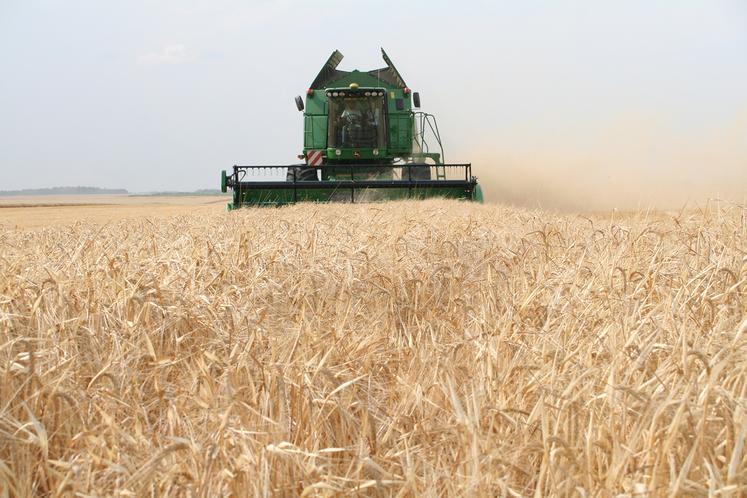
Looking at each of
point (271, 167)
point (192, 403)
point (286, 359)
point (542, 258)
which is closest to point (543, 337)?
point (286, 359)

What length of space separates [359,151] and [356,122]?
0.54 m

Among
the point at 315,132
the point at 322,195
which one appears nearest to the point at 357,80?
the point at 315,132

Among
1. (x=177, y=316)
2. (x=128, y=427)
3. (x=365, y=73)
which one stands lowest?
(x=128, y=427)

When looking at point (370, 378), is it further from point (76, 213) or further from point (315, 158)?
point (76, 213)

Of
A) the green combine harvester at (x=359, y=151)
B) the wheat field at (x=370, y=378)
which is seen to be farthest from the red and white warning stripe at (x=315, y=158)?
the wheat field at (x=370, y=378)

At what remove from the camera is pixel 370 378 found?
5.42ft

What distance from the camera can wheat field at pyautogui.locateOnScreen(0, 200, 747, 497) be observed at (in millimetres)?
1172

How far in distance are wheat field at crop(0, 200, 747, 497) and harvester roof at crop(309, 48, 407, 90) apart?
10.8m

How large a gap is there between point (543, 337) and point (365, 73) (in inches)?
490

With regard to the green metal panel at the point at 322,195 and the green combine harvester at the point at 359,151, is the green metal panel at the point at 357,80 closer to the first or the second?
the green combine harvester at the point at 359,151

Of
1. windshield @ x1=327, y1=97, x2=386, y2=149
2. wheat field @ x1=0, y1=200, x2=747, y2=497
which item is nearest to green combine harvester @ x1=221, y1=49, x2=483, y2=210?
windshield @ x1=327, y1=97, x2=386, y2=149

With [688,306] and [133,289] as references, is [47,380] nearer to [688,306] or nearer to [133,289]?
[133,289]

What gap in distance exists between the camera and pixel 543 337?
5.82 feet

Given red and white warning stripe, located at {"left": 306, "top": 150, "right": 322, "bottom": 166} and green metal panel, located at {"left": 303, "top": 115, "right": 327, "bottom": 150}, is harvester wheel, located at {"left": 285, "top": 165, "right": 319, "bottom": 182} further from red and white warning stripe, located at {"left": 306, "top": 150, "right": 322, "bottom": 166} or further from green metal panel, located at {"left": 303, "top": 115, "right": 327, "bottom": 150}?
green metal panel, located at {"left": 303, "top": 115, "right": 327, "bottom": 150}
